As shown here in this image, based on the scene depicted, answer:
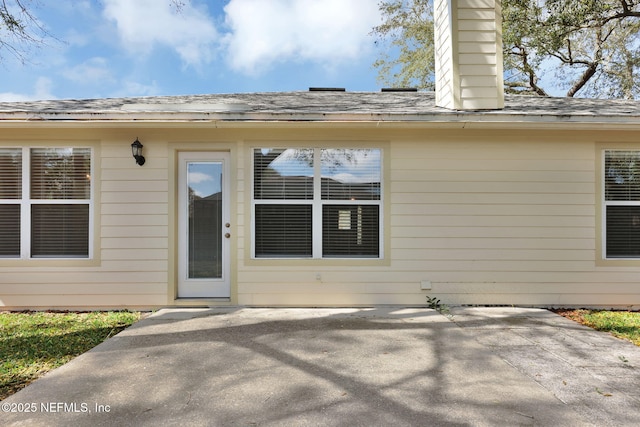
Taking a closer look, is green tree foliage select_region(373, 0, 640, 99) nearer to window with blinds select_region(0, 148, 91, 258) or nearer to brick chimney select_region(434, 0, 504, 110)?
brick chimney select_region(434, 0, 504, 110)

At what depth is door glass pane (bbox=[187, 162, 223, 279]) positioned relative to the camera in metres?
4.75

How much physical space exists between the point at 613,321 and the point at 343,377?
3.62 metres

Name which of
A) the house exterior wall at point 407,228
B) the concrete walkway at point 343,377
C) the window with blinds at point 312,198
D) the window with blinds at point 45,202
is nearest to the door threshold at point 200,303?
the house exterior wall at point 407,228

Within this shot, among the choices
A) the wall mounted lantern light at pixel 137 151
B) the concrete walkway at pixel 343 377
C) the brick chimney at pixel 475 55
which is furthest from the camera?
the brick chimney at pixel 475 55

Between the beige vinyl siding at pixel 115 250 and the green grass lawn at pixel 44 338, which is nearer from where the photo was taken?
the green grass lawn at pixel 44 338

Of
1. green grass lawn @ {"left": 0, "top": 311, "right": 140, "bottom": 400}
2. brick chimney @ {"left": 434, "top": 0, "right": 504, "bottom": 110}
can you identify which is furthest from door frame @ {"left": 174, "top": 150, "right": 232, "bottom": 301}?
brick chimney @ {"left": 434, "top": 0, "right": 504, "bottom": 110}

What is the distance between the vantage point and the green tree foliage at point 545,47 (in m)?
10.3

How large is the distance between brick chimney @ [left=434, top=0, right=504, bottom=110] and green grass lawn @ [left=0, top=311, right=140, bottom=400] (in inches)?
203

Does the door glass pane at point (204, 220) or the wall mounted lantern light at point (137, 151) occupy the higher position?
the wall mounted lantern light at point (137, 151)

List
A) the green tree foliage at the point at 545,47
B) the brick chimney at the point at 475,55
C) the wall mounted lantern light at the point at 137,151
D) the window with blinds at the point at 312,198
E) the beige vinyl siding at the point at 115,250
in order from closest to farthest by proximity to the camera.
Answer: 1. the wall mounted lantern light at the point at 137,151
2. the beige vinyl siding at the point at 115,250
3. the window with blinds at the point at 312,198
4. the brick chimney at the point at 475,55
5. the green tree foliage at the point at 545,47

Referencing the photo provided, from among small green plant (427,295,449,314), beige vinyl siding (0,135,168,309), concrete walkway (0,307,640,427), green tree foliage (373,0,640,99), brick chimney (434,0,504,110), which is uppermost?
green tree foliage (373,0,640,99)

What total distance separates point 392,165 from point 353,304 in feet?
6.32

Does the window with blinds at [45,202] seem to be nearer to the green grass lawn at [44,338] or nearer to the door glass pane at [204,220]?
the green grass lawn at [44,338]

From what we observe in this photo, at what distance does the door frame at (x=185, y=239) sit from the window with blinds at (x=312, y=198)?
15.7 inches
